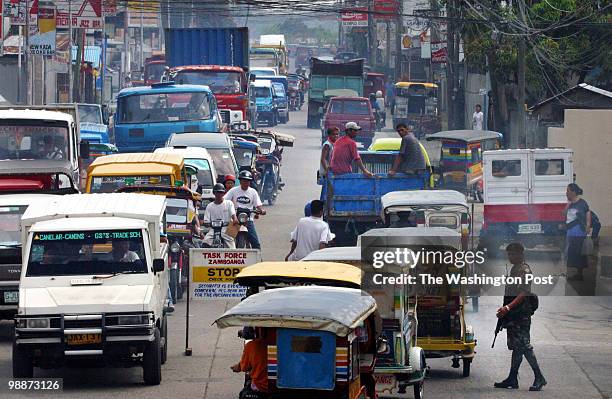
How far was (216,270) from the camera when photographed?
15.9 meters

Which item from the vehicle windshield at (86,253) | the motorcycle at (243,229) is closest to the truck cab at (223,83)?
the motorcycle at (243,229)

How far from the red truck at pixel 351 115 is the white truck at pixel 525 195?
21.6 meters

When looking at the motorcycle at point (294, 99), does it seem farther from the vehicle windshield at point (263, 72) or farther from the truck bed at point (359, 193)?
the truck bed at point (359, 193)

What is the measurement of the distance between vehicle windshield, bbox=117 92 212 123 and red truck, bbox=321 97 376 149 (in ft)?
49.4

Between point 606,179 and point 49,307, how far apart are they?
1810 centimetres

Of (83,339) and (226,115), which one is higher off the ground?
(226,115)

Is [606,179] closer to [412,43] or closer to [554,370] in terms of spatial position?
[554,370]

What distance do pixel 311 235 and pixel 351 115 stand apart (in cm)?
3204

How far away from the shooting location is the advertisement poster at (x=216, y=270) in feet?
52.2

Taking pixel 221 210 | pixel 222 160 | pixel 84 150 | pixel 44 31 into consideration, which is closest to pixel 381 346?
pixel 221 210

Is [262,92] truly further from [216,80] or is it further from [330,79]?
[216,80]

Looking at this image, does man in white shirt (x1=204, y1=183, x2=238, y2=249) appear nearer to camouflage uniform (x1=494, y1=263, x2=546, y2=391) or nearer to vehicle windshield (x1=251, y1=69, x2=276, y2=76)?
camouflage uniform (x1=494, y1=263, x2=546, y2=391)

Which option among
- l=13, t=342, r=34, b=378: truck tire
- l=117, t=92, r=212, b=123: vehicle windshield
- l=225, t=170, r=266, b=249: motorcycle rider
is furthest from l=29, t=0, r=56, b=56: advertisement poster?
l=13, t=342, r=34, b=378: truck tire

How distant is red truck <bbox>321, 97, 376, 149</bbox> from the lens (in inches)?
1918
